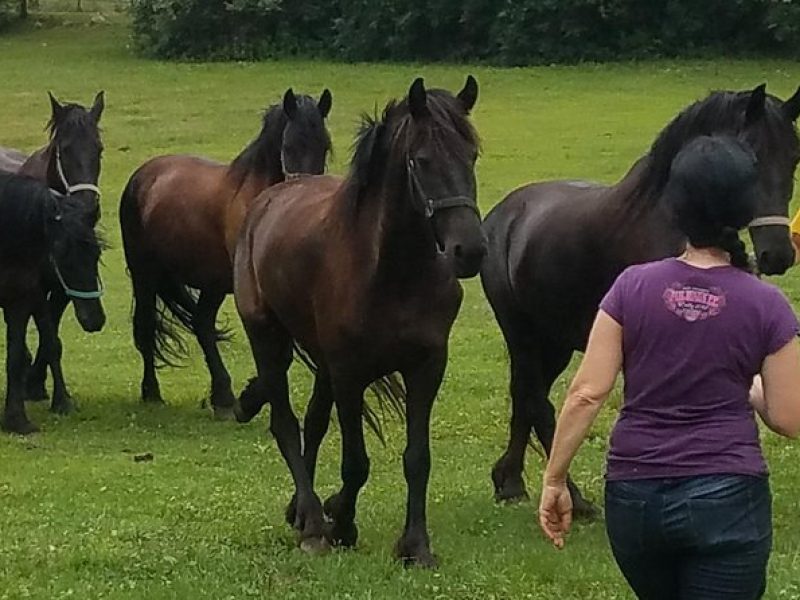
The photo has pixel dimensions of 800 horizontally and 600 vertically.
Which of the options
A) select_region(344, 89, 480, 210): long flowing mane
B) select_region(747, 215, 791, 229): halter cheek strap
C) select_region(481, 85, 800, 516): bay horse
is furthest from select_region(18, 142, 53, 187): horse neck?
select_region(747, 215, 791, 229): halter cheek strap

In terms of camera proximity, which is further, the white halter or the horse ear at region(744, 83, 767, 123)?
the white halter

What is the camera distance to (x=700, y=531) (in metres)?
4.13

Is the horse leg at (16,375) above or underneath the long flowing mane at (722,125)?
underneath

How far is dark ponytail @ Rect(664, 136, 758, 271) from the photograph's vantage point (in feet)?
13.5

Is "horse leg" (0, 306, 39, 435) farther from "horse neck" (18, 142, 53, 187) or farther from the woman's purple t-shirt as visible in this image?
the woman's purple t-shirt

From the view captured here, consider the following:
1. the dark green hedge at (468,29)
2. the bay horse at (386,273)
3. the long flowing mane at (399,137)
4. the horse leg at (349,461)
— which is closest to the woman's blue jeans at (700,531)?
the bay horse at (386,273)

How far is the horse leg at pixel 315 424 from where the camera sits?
792cm

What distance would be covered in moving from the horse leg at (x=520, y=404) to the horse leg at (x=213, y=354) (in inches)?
146

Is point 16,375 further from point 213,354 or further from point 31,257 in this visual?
point 213,354

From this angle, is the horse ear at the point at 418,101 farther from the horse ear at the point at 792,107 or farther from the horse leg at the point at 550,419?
the horse leg at the point at 550,419

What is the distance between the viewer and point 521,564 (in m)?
6.84

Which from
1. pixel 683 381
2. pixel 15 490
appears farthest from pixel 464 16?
pixel 683 381

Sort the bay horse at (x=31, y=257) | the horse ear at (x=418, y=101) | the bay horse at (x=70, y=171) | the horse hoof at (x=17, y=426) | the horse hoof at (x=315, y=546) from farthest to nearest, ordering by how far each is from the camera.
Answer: the bay horse at (x=70, y=171) → the horse hoof at (x=17, y=426) → the bay horse at (x=31, y=257) → the horse hoof at (x=315, y=546) → the horse ear at (x=418, y=101)

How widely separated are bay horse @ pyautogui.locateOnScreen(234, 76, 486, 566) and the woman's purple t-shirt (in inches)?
83.7
